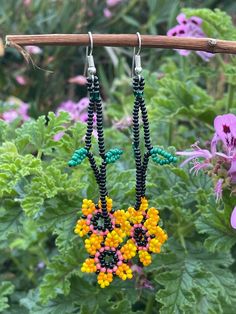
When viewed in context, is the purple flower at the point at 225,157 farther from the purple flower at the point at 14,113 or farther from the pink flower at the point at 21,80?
the pink flower at the point at 21,80

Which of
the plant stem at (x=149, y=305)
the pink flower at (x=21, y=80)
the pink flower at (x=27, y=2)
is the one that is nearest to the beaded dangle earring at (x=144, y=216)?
the plant stem at (x=149, y=305)

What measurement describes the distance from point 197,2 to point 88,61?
2.17 metres

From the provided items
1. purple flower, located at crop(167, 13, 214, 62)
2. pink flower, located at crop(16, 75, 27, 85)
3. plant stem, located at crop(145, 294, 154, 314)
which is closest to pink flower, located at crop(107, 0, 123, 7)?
pink flower, located at crop(16, 75, 27, 85)

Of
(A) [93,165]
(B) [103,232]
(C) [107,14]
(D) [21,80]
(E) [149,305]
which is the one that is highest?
(C) [107,14]

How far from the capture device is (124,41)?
928 mm

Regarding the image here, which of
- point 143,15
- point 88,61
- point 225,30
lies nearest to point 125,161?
point 225,30

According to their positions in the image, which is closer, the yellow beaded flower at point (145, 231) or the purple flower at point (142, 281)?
the yellow beaded flower at point (145, 231)

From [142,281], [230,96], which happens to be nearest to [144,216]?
[142,281]

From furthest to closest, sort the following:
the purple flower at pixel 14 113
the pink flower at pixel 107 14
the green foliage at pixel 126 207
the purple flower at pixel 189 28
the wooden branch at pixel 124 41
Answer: the pink flower at pixel 107 14, the purple flower at pixel 14 113, the purple flower at pixel 189 28, the green foliage at pixel 126 207, the wooden branch at pixel 124 41

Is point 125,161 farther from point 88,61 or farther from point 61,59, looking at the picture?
point 61,59

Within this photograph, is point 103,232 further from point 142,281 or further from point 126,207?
point 142,281

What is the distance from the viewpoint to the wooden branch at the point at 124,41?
90 centimetres

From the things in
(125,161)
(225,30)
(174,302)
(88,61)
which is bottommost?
(174,302)

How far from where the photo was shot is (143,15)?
10.9 feet
